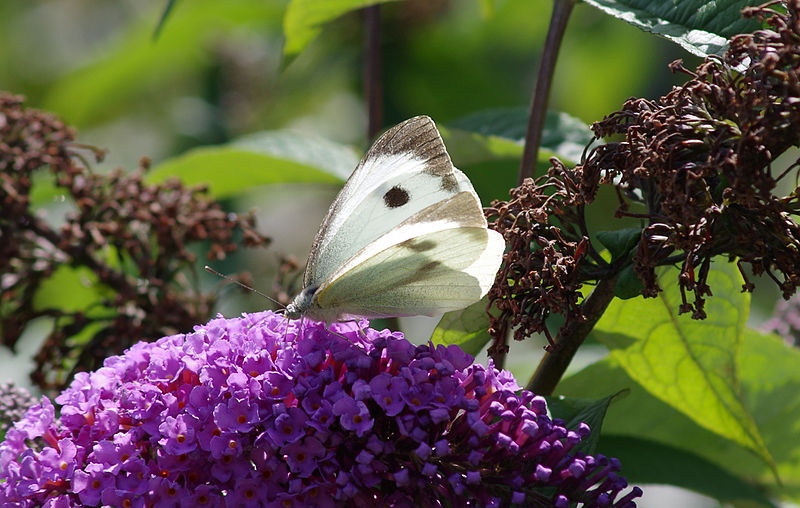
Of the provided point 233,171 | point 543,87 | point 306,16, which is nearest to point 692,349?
point 543,87

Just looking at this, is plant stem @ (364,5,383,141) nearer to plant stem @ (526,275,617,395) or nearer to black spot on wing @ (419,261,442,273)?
black spot on wing @ (419,261,442,273)

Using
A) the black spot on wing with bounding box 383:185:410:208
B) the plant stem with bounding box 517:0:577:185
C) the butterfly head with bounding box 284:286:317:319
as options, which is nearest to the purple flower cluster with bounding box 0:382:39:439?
the butterfly head with bounding box 284:286:317:319

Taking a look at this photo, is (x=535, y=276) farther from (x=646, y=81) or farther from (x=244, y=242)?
(x=646, y=81)

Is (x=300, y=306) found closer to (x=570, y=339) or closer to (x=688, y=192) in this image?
(x=570, y=339)

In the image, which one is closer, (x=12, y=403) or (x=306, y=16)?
(x=12, y=403)

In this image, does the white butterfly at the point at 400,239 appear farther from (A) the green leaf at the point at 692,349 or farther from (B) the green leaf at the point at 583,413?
(A) the green leaf at the point at 692,349

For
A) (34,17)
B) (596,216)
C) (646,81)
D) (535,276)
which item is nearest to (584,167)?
(535,276)
